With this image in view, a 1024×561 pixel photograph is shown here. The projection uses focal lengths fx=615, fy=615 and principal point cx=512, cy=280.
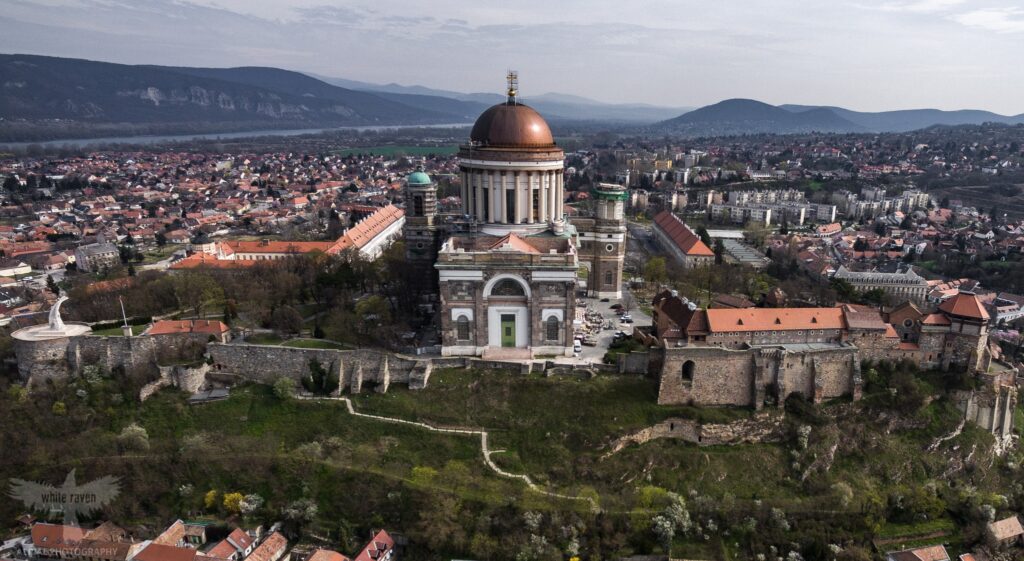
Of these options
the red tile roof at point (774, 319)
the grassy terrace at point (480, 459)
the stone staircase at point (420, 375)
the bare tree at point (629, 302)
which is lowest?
the grassy terrace at point (480, 459)

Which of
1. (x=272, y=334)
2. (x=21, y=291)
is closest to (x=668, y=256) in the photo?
(x=272, y=334)

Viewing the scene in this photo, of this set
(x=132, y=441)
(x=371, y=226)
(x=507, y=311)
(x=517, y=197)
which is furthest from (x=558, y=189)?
(x=371, y=226)

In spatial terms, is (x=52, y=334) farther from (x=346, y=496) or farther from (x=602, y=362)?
(x=602, y=362)

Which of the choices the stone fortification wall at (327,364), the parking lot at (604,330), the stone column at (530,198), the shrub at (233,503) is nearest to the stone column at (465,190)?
the stone column at (530,198)

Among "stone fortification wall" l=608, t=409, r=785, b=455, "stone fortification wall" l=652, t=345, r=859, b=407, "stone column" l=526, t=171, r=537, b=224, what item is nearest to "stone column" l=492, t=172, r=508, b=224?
"stone column" l=526, t=171, r=537, b=224

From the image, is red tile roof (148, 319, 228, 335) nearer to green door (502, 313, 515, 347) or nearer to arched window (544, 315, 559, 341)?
green door (502, 313, 515, 347)

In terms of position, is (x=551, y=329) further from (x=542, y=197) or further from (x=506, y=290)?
(x=542, y=197)

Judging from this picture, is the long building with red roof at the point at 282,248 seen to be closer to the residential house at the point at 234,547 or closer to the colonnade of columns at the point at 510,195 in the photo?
the colonnade of columns at the point at 510,195
